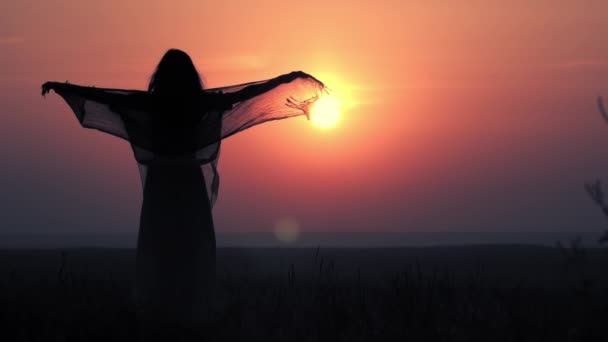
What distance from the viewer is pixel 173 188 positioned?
9.62m

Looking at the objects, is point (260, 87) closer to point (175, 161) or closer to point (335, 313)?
point (175, 161)

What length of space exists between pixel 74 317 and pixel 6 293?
1.82 m

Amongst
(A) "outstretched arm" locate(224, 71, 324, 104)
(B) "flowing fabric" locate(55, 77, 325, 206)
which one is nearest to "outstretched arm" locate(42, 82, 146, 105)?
(B) "flowing fabric" locate(55, 77, 325, 206)

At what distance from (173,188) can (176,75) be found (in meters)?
1.25

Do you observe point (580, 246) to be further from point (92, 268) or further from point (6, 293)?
point (92, 268)

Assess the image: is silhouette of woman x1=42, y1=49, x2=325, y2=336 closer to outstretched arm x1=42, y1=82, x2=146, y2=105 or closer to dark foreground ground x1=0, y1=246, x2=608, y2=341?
outstretched arm x1=42, y1=82, x2=146, y2=105

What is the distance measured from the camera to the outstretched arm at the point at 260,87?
31.7 ft

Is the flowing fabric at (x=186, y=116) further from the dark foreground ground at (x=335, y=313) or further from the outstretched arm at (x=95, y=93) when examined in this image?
the dark foreground ground at (x=335, y=313)

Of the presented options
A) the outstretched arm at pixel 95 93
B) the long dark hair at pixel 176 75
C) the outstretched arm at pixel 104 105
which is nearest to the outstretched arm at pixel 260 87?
the long dark hair at pixel 176 75

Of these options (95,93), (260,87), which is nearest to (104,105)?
(95,93)

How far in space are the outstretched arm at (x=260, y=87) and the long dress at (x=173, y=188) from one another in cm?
9

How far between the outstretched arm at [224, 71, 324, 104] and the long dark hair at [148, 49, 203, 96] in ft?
1.53

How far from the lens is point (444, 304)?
28.1 ft

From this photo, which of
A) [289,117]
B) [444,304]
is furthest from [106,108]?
[444,304]
